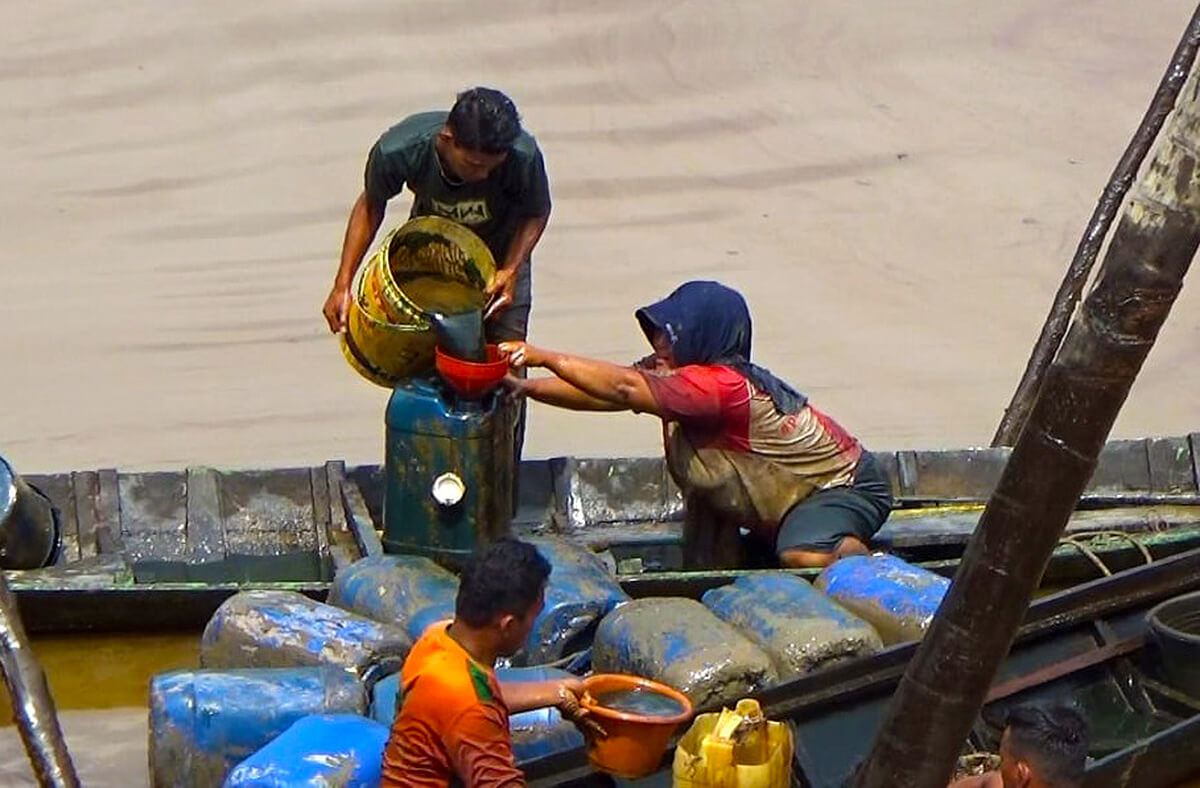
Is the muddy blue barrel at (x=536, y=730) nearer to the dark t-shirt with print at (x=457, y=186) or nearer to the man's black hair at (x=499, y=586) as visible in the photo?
the man's black hair at (x=499, y=586)

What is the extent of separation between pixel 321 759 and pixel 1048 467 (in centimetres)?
224

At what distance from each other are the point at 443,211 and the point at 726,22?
11731 mm

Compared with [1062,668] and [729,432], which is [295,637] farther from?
[1062,668]

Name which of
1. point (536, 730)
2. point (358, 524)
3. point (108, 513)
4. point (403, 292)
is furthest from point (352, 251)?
point (536, 730)

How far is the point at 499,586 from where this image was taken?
17.4 feet

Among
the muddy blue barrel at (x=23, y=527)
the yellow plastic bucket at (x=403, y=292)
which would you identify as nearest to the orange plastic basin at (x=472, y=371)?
the yellow plastic bucket at (x=403, y=292)

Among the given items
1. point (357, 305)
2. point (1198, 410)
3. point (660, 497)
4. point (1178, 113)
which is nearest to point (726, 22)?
point (1198, 410)

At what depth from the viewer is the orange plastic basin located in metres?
7.67

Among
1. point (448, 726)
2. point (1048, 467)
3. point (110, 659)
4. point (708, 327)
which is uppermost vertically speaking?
point (1048, 467)

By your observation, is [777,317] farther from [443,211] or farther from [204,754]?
[204,754]

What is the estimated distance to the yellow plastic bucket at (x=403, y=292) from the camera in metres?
7.85

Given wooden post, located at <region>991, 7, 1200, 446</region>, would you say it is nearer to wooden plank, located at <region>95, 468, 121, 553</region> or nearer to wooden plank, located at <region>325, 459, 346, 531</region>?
wooden plank, located at <region>325, 459, 346, 531</region>

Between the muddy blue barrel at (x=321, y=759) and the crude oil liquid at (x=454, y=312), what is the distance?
6.35ft

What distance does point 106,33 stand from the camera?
63.6 ft
